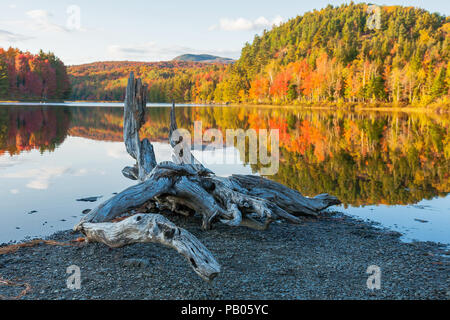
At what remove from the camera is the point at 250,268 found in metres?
6.04

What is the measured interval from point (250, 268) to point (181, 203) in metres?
3.01

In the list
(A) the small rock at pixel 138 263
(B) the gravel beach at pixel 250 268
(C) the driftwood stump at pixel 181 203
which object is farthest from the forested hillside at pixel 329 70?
(A) the small rock at pixel 138 263

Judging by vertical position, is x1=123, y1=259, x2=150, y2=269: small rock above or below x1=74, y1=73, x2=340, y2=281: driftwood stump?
below

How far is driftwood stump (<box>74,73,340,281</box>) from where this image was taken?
5.20 metres

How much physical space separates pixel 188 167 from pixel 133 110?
8.93 feet

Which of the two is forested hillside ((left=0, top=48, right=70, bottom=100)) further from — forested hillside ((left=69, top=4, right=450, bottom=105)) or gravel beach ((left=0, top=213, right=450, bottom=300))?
gravel beach ((left=0, top=213, right=450, bottom=300))

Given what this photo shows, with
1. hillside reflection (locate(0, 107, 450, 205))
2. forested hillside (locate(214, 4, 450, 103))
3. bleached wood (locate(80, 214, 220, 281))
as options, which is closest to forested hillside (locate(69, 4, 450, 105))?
forested hillside (locate(214, 4, 450, 103))

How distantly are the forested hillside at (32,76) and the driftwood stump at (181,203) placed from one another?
98617 millimetres

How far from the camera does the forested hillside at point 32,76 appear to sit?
320 feet

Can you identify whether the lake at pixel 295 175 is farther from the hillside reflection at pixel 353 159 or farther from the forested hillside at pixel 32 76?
the forested hillside at pixel 32 76

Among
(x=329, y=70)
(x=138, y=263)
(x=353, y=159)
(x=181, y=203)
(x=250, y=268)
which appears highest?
(x=329, y=70)

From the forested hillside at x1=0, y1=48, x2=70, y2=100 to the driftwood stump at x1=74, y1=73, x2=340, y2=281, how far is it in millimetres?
98617

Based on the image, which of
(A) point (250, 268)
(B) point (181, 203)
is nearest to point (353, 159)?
(B) point (181, 203)

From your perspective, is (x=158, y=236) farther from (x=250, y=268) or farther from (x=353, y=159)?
(x=353, y=159)
